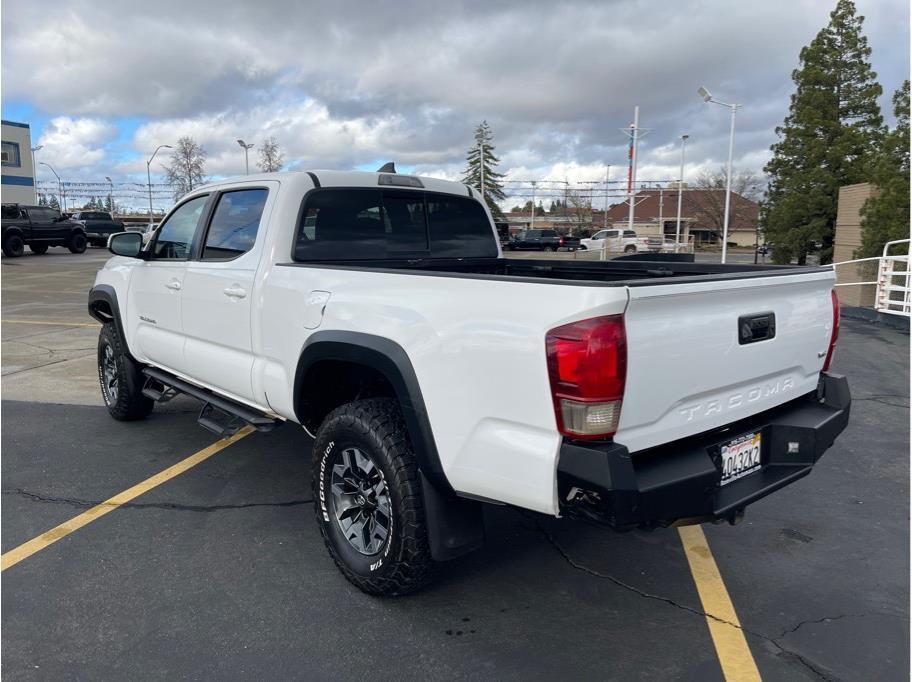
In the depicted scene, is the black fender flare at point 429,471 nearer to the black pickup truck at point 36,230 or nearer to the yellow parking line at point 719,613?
the yellow parking line at point 719,613

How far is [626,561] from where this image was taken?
355 centimetres

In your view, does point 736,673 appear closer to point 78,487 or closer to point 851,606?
point 851,606

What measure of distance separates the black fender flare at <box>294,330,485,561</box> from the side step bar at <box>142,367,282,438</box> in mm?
1295

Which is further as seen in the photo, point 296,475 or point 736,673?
→ point 296,475

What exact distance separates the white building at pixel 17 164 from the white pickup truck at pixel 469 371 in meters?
48.7

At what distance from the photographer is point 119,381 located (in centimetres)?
566

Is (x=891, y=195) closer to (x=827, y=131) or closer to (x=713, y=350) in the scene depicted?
(x=827, y=131)

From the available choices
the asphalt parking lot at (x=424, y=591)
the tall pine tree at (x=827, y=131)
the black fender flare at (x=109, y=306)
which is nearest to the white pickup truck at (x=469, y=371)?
the asphalt parking lot at (x=424, y=591)

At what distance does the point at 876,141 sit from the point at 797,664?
96.6ft

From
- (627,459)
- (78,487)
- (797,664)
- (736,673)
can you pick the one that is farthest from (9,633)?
(797,664)

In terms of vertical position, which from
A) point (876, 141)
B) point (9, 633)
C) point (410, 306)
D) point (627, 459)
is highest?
point (876, 141)

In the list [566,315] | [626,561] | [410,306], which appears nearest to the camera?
[566,315]

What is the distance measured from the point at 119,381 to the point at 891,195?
1703 cm

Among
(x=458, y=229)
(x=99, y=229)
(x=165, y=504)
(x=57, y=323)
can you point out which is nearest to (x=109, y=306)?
(x=165, y=504)
